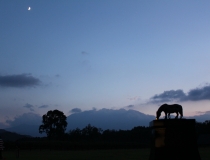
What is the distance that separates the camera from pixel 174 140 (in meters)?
2.40

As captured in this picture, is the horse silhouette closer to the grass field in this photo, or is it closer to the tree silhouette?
the grass field

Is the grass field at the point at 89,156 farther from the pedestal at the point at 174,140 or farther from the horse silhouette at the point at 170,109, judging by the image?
the pedestal at the point at 174,140

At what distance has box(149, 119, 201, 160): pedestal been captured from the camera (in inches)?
93.8

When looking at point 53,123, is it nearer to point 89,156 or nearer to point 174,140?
point 89,156

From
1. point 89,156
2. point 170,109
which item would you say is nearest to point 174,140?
point 170,109

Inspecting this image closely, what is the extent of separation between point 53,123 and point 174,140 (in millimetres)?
81972

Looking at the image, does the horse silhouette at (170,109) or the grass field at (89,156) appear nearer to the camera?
the horse silhouette at (170,109)

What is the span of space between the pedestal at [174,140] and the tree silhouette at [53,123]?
81089mm

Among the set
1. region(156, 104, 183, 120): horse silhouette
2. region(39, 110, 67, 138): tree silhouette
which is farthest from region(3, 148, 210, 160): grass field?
region(39, 110, 67, 138): tree silhouette

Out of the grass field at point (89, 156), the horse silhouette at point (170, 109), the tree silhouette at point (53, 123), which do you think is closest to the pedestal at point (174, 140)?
the horse silhouette at point (170, 109)

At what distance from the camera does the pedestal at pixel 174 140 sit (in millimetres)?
2383

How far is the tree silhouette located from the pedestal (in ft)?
266

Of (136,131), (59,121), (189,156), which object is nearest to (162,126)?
(189,156)

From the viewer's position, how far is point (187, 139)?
2428 millimetres
